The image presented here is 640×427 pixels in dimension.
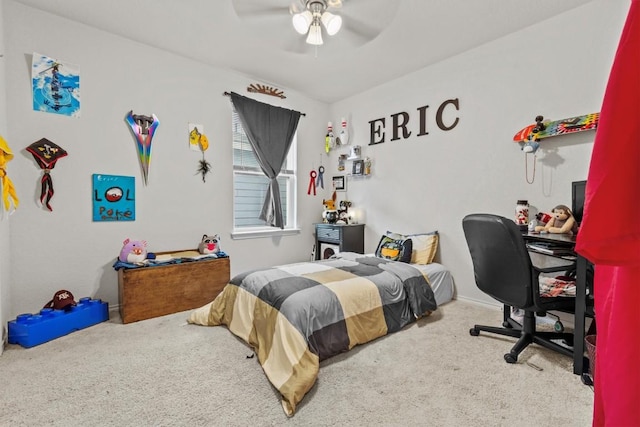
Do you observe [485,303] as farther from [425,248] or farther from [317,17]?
[317,17]

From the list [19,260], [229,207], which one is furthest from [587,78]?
[19,260]

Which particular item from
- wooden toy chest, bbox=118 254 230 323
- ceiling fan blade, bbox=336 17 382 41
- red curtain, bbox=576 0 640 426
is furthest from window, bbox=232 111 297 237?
red curtain, bbox=576 0 640 426

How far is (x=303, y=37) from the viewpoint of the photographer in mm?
2328

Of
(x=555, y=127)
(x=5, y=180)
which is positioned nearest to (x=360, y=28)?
(x=555, y=127)

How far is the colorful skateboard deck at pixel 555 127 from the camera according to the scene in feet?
7.32

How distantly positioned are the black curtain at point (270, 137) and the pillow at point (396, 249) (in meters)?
1.37

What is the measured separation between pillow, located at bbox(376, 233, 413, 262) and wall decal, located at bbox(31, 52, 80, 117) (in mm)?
3210

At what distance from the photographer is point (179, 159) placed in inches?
124

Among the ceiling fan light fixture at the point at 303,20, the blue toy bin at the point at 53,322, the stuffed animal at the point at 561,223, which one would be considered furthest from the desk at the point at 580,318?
the blue toy bin at the point at 53,322

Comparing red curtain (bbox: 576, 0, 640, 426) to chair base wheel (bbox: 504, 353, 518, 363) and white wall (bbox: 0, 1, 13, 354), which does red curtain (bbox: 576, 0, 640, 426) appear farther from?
white wall (bbox: 0, 1, 13, 354)

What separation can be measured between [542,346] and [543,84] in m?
2.14

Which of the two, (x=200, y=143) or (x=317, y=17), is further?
(x=200, y=143)

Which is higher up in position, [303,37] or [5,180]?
[303,37]

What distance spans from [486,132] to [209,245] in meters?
3.04
